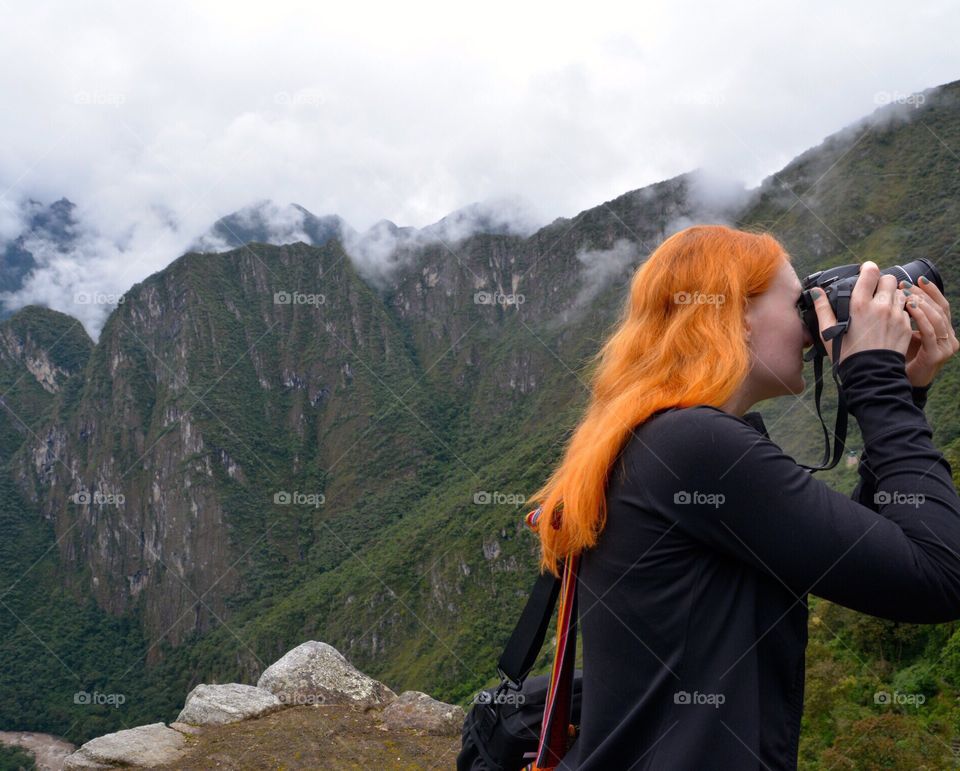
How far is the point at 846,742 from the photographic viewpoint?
8047mm

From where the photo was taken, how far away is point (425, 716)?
181 inches

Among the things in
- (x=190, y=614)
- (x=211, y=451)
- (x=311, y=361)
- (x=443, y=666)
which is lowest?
(x=190, y=614)

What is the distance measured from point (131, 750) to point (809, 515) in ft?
14.6

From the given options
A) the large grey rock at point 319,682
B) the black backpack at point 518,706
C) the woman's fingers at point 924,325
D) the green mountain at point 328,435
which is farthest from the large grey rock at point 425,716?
the green mountain at point 328,435

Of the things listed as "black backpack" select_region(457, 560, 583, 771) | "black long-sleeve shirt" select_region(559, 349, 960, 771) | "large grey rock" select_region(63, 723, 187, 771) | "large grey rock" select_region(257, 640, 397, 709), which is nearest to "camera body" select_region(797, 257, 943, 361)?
"black long-sleeve shirt" select_region(559, 349, 960, 771)

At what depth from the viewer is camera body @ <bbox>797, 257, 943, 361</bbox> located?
1441 millimetres

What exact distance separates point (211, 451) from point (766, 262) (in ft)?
343

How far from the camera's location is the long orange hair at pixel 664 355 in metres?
1.30

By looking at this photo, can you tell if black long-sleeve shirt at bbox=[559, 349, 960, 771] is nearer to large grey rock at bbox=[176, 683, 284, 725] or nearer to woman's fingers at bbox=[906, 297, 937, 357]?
woman's fingers at bbox=[906, 297, 937, 357]

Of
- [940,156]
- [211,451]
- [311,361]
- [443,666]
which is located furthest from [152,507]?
[940,156]

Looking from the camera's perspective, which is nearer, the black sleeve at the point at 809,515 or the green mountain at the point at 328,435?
the black sleeve at the point at 809,515

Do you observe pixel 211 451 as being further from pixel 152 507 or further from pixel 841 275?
pixel 841 275

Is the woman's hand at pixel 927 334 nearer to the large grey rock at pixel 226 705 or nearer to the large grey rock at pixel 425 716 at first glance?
the large grey rock at pixel 425 716

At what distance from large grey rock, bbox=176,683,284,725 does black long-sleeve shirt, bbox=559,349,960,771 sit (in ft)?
14.0
